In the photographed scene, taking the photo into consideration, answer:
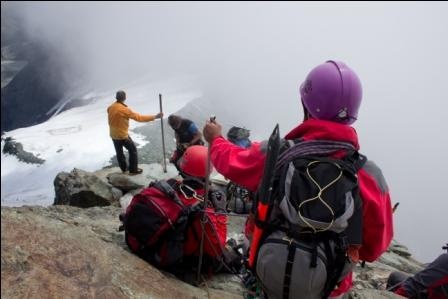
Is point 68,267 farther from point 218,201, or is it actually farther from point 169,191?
point 218,201

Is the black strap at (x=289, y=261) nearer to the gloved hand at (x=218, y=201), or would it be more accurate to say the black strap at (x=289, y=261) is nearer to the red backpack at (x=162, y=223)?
the red backpack at (x=162, y=223)

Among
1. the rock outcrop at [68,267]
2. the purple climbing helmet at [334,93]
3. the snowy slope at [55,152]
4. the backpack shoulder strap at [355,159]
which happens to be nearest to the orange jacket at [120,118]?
the snowy slope at [55,152]

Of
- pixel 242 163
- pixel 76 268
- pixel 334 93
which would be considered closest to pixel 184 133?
pixel 76 268

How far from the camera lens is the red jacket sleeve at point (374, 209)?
3.01 metres

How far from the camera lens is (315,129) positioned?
10.0ft

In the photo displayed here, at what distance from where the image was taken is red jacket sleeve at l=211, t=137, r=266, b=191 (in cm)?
313

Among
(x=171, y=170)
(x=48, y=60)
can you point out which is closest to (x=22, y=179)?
(x=171, y=170)

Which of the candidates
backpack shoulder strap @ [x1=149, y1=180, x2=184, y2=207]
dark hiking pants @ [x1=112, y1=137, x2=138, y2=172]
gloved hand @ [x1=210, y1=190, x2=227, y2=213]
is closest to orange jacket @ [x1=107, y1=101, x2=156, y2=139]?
dark hiking pants @ [x1=112, y1=137, x2=138, y2=172]

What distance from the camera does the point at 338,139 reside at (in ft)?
9.92

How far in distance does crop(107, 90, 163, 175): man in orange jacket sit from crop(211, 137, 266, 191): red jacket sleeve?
8.18 metres

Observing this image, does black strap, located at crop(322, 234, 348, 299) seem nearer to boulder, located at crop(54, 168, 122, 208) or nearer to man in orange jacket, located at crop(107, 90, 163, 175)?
boulder, located at crop(54, 168, 122, 208)

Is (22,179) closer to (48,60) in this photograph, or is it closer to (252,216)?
(252,216)

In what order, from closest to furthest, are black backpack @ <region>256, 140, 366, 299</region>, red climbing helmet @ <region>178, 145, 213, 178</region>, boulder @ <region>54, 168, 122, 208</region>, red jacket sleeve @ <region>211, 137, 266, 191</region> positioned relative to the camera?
1. black backpack @ <region>256, 140, 366, 299</region>
2. red jacket sleeve @ <region>211, 137, 266, 191</region>
3. red climbing helmet @ <region>178, 145, 213, 178</region>
4. boulder @ <region>54, 168, 122, 208</region>

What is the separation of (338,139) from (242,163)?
70 cm
